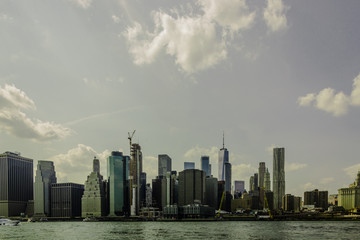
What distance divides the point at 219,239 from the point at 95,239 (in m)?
43.3

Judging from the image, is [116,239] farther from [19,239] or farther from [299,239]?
[299,239]

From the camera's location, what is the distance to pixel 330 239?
116 m

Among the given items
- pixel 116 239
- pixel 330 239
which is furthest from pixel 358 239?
pixel 116 239

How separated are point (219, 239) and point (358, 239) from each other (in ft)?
154

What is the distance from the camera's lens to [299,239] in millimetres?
117625

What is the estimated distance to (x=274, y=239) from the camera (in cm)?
11675

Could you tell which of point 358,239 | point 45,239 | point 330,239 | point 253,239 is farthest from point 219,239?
point 45,239

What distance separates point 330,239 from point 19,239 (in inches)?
4260

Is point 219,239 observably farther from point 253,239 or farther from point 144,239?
point 144,239

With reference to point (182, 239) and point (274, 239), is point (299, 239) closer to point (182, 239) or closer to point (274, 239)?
point (274, 239)

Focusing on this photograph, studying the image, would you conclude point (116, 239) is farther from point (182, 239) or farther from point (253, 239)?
point (253, 239)

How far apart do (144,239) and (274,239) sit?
147 ft

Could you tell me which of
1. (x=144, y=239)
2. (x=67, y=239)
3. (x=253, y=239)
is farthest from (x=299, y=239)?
(x=67, y=239)

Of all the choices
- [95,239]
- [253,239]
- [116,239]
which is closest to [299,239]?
[253,239]
